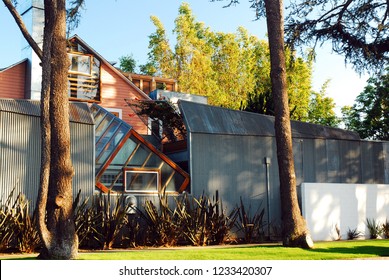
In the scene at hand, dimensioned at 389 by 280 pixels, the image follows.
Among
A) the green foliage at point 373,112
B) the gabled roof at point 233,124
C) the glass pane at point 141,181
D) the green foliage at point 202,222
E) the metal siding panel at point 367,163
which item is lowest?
the green foliage at point 202,222

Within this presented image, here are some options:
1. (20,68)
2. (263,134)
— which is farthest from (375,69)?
(20,68)

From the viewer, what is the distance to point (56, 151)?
1270 centimetres

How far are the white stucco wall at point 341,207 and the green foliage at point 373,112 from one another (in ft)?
49.4

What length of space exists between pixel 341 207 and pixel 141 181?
7.24 m

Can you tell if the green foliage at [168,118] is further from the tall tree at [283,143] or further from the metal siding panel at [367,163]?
the metal siding panel at [367,163]

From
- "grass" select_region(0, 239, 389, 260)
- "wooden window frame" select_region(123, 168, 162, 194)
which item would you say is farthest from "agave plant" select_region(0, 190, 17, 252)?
"wooden window frame" select_region(123, 168, 162, 194)

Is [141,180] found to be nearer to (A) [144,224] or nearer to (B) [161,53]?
(A) [144,224]

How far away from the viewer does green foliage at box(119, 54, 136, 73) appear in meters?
53.7

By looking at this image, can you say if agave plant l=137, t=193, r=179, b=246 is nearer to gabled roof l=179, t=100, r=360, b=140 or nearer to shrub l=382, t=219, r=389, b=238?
gabled roof l=179, t=100, r=360, b=140

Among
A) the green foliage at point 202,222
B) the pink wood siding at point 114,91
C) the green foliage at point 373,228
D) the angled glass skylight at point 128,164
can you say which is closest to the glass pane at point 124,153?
the angled glass skylight at point 128,164

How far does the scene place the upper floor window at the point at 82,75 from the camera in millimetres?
28859

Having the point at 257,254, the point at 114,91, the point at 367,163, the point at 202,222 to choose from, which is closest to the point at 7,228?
the point at 202,222

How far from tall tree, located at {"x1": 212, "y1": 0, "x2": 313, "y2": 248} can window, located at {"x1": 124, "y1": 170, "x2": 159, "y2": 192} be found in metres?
4.80

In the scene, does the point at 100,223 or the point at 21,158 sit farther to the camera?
the point at 21,158
